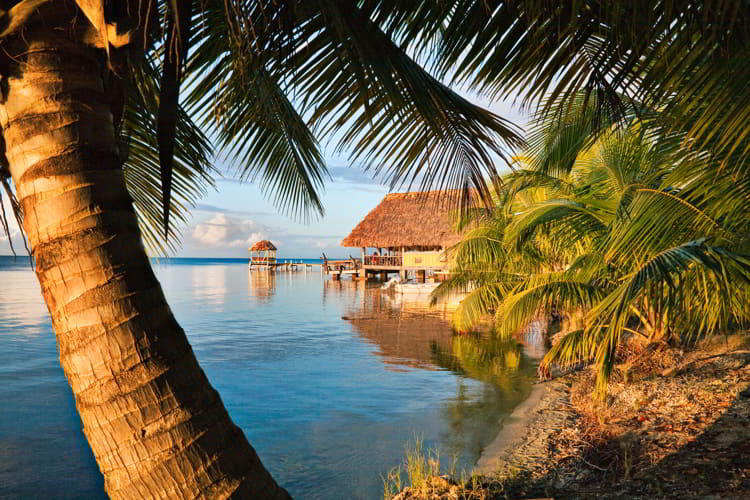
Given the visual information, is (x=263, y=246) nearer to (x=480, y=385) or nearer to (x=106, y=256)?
(x=480, y=385)

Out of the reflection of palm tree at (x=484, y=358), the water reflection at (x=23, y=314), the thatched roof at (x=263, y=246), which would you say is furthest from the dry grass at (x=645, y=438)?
the thatched roof at (x=263, y=246)

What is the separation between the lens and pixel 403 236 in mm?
31562

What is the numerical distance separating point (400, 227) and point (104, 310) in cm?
3075

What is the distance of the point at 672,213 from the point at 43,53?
3.84 meters

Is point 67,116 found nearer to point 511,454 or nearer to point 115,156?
point 115,156

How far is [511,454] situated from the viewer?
16.8 ft

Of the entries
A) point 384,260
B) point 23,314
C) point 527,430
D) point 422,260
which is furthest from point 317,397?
point 384,260

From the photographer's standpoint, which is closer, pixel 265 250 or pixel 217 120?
pixel 217 120

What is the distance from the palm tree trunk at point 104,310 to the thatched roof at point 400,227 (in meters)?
27.4

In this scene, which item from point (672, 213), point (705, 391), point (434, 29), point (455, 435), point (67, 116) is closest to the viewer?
point (67, 116)

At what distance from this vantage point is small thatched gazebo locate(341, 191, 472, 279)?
30078 millimetres

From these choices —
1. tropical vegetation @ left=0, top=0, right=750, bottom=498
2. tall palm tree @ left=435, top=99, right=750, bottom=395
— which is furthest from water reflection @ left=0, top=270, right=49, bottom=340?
tropical vegetation @ left=0, top=0, right=750, bottom=498

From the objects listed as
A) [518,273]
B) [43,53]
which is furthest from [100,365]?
[518,273]

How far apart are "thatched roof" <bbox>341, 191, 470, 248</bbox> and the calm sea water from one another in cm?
1405
